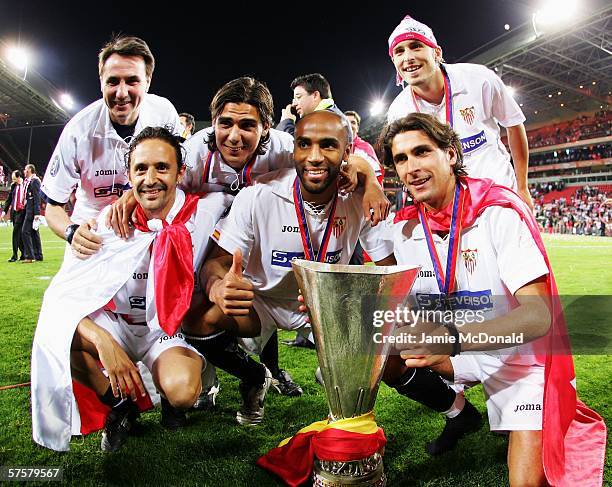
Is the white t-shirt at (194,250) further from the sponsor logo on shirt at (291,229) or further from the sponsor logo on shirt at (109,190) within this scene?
the sponsor logo on shirt at (109,190)

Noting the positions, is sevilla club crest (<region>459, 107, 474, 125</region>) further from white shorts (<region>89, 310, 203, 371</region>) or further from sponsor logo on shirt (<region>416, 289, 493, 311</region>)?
white shorts (<region>89, 310, 203, 371</region>)

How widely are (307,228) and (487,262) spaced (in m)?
0.84

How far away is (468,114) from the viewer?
310 centimetres

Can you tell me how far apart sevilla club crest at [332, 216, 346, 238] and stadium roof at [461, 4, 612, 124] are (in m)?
20.8

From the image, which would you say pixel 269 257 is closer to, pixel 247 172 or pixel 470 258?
pixel 247 172

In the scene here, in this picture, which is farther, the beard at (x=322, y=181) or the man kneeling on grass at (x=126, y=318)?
the beard at (x=322, y=181)

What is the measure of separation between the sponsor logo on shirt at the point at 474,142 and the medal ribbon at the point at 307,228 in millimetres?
1124

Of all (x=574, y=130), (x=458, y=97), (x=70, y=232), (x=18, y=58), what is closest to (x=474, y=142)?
(x=458, y=97)

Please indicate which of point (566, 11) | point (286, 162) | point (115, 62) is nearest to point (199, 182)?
point (286, 162)

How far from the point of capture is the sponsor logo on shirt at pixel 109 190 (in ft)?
10.2

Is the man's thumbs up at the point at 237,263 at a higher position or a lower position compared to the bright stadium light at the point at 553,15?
lower

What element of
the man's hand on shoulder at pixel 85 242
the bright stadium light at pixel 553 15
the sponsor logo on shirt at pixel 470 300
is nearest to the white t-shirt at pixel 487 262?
the sponsor logo on shirt at pixel 470 300

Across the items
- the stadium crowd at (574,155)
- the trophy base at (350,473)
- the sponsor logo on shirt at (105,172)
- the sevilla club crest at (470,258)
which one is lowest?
the trophy base at (350,473)

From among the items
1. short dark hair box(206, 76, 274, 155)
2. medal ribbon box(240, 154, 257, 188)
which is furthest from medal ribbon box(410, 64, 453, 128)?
medal ribbon box(240, 154, 257, 188)
